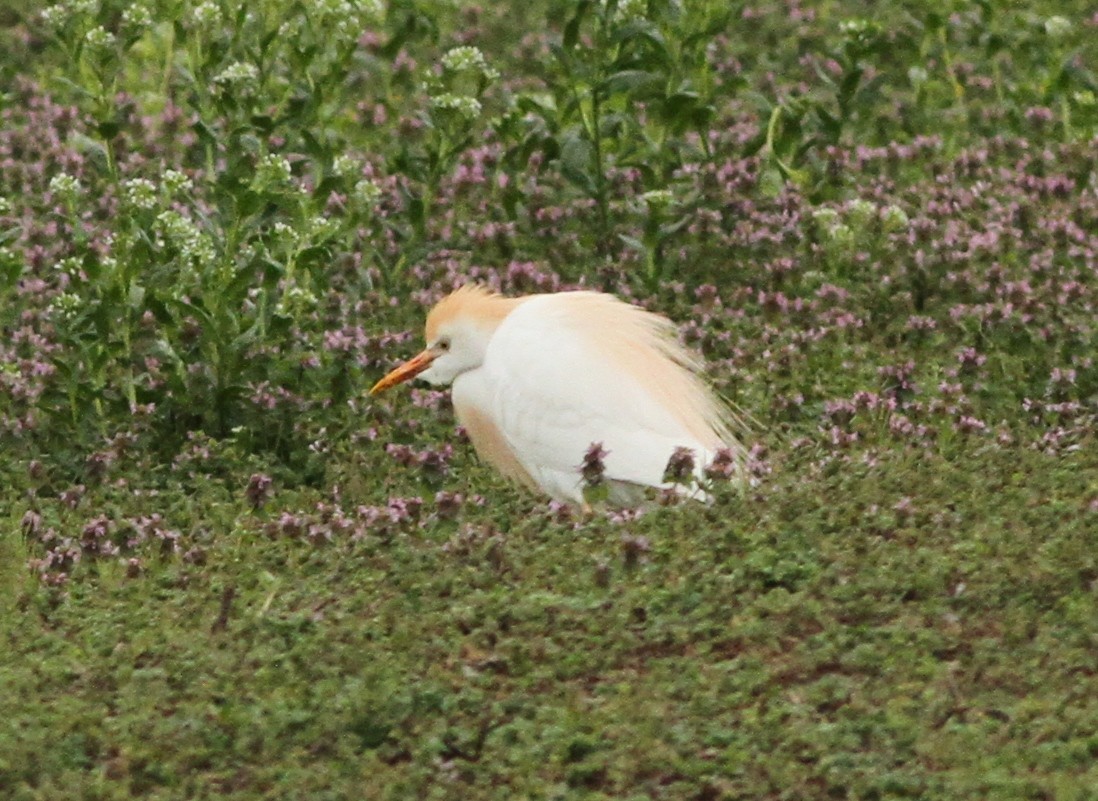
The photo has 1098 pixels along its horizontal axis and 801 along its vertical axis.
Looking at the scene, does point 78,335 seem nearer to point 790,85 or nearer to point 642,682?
point 642,682

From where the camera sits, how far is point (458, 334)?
7.43m

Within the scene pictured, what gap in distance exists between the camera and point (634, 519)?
6.48m

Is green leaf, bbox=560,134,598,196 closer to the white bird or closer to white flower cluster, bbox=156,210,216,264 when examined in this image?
the white bird

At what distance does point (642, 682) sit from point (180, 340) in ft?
10.3

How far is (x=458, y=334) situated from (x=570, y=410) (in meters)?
0.61

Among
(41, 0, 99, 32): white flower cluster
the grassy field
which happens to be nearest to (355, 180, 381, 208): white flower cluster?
the grassy field

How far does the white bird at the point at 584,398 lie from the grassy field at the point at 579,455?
0.22 meters

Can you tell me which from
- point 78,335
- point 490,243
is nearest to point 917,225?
point 490,243

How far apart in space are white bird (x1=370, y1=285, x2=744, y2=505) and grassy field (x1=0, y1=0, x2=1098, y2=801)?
219 mm

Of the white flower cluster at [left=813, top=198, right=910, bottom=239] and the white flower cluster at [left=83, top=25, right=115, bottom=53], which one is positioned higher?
the white flower cluster at [left=83, top=25, right=115, bottom=53]

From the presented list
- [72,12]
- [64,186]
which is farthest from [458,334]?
[72,12]

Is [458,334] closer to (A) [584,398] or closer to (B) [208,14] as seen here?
(A) [584,398]

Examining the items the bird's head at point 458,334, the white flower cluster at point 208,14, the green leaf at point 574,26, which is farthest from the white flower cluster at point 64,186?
the green leaf at point 574,26

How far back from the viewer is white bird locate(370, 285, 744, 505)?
22.7 feet
